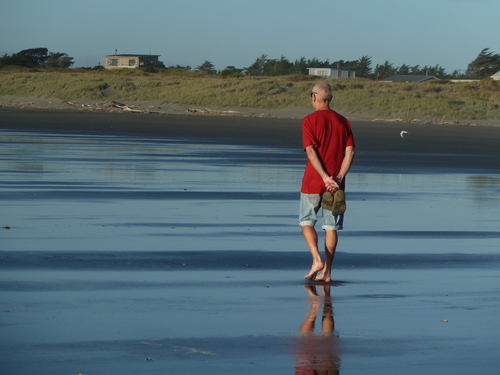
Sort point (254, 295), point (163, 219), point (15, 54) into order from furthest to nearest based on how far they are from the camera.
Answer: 1. point (15, 54)
2. point (163, 219)
3. point (254, 295)

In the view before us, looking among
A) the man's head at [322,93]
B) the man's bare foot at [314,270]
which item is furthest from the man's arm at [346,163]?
the man's bare foot at [314,270]

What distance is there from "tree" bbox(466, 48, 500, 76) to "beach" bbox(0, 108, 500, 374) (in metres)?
131

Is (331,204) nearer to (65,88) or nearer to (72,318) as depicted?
(72,318)

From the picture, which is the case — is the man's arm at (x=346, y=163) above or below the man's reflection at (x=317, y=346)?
above

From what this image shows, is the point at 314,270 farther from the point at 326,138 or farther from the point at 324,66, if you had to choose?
the point at 324,66

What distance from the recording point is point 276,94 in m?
71.4

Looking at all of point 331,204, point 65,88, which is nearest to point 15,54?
point 65,88

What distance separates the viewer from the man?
701 cm

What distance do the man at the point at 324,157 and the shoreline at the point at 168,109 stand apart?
1991 inches

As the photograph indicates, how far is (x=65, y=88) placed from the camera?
75188 mm

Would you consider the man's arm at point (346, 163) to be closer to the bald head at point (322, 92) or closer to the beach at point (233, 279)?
the bald head at point (322, 92)

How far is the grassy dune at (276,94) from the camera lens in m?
Answer: 62.7

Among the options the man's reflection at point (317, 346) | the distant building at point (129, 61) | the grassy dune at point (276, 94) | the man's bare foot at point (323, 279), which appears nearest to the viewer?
the man's reflection at point (317, 346)

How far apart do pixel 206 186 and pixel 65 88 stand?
63.6 meters
